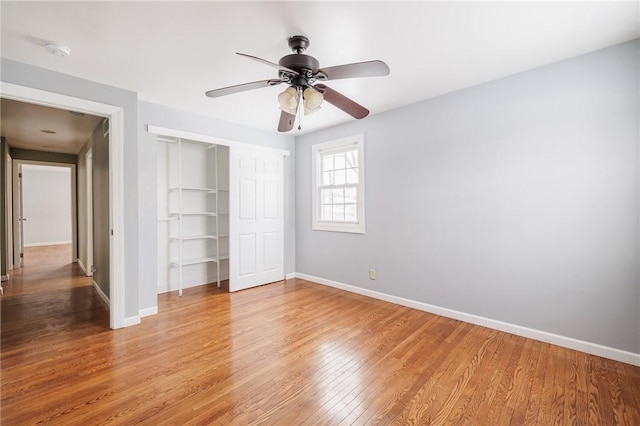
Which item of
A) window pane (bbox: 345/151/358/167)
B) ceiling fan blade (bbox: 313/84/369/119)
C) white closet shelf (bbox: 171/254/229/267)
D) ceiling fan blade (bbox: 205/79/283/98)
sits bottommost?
white closet shelf (bbox: 171/254/229/267)

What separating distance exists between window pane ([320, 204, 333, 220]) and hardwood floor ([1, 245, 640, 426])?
1.67 meters

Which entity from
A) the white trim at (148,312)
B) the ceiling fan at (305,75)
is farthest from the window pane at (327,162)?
the white trim at (148,312)

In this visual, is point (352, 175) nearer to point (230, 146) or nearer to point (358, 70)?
point (230, 146)

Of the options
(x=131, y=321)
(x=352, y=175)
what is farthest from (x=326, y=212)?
(x=131, y=321)

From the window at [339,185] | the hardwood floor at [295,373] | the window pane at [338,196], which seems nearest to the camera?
the hardwood floor at [295,373]

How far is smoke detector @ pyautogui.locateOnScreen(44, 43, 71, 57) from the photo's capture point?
216cm

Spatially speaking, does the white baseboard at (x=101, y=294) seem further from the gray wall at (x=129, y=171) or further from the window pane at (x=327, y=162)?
the window pane at (x=327, y=162)

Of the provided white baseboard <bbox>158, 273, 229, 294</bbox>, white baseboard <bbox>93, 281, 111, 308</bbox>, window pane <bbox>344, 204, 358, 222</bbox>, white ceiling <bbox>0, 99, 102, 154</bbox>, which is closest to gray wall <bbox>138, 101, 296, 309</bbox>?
white baseboard <bbox>93, 281, 111, 308</bbox>

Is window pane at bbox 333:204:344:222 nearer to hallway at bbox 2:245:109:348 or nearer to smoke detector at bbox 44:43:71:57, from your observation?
hallway at bbox 2:245:109:348

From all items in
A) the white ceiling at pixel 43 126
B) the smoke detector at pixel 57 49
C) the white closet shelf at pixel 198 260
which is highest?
the white ceiling at pixel 43 126

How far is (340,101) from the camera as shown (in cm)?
227

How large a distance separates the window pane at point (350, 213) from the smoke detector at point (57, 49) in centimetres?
339

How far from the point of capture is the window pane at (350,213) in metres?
4.18

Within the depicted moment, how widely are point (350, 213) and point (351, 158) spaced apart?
83 cm
